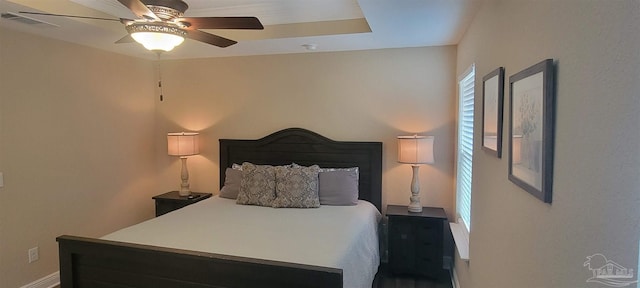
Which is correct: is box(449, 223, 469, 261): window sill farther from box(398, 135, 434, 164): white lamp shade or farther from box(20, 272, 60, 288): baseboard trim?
box(20, 272, 60, 288): baseboard trim

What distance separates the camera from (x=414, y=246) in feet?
11.2

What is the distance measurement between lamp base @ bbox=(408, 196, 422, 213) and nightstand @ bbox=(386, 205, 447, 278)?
0.06 meters

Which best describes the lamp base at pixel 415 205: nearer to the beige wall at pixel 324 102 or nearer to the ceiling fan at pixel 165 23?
the beige wall at pixel 324 102

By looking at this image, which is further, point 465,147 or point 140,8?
point 465,147

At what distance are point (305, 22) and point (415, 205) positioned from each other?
2.07 meters

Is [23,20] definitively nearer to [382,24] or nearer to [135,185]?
[135,185]

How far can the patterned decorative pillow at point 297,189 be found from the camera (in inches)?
135

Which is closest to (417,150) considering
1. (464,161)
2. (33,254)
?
(464,161)

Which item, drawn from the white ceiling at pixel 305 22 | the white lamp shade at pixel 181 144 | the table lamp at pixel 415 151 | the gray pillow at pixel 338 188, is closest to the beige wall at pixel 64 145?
the white ceiling at pixel 305 22

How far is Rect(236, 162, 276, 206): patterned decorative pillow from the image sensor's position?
355cm

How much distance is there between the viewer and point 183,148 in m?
4.13

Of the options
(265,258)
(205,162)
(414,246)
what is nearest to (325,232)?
(265,258)

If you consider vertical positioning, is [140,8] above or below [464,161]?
above

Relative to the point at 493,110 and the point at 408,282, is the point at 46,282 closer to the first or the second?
the point at 408,282
